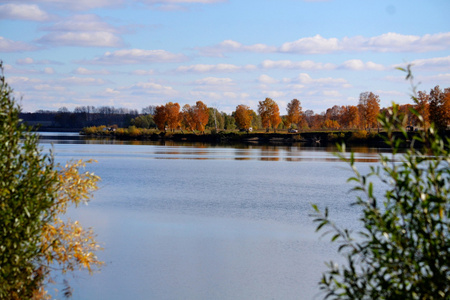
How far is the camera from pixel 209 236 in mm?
18922

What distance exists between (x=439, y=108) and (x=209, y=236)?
81.7 metres

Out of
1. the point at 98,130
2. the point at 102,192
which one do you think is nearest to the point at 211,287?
the point at 102,192

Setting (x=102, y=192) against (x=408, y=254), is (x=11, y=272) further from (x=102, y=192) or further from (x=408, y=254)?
(x=102, y=192)

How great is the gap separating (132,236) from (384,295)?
13434 mm

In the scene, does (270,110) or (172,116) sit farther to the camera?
(172,116)

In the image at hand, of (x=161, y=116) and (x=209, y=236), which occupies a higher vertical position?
(x=161, y=116)

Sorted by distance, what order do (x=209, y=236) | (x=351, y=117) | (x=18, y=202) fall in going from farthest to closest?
(x=351, y=117), (x=209, y=236), (x=18, y=202)

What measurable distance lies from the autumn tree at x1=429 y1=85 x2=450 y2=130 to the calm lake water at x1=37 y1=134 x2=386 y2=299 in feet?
195

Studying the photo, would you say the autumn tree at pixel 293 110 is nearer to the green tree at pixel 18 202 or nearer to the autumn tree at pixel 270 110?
the autumn tree at pixel 270 110

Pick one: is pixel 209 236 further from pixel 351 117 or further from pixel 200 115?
pixel 200 115

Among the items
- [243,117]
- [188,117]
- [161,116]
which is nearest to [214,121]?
[188,117]

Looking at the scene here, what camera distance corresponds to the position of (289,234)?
63.1ft

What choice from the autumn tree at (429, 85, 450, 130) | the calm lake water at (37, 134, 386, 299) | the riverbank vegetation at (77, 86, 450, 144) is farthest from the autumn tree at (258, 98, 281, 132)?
the calm lake water at (37, 134, 386, 299)

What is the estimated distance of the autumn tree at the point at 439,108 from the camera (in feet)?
295
